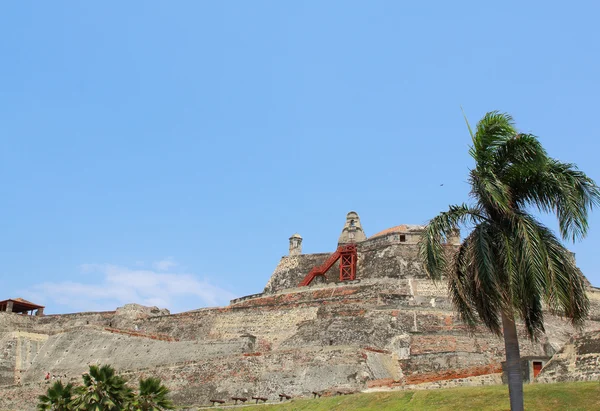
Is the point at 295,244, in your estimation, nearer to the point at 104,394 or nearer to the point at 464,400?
the point at 104,394

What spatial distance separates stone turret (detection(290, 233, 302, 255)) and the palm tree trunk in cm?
4096

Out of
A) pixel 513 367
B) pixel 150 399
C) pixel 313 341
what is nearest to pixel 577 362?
pixel 513 367

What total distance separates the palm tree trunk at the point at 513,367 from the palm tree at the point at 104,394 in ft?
46.7

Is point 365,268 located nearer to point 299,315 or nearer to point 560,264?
point 299,315

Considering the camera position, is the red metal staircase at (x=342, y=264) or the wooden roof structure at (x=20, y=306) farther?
the wooden roof structure at (x=20, y=306)

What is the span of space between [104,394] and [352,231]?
107 ft

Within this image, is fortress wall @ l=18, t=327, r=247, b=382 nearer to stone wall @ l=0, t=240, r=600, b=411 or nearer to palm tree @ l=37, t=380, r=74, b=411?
stone wall @ l=0, t=240, r=600, b=411

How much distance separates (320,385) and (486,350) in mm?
8540

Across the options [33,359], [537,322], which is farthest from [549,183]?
[33,359]

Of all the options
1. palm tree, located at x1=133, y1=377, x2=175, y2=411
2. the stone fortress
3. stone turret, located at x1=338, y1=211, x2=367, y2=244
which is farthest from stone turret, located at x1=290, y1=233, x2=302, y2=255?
palm tree, located at x1=133, y1=377, x2=175, y2=411

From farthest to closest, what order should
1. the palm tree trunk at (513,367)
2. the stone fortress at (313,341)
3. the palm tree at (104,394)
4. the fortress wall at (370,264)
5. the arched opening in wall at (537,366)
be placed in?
the fortress wall at (370,264) → the stone fortress at (313,341) → the arched opening in wall at (537,366) → the palm tree at (104,394) → the palm tree trunk at (513,367)

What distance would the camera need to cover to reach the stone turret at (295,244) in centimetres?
5447

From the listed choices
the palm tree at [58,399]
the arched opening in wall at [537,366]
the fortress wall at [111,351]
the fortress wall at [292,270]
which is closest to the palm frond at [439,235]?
the arched opening in wall at [537,366]

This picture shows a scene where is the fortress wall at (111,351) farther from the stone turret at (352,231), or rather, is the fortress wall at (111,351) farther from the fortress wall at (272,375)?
the stone turret at (352,231)
